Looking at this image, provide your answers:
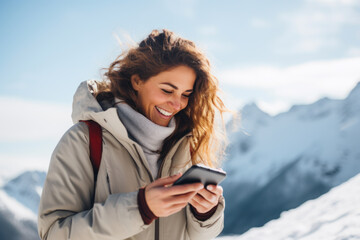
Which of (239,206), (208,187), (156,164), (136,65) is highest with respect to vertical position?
(239,206)

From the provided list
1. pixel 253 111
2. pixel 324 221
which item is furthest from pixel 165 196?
pixel 253 111

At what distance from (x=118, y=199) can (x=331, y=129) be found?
5202 cm

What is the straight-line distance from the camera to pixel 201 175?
6.10 feet

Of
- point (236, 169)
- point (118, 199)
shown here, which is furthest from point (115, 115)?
point (236, 169)

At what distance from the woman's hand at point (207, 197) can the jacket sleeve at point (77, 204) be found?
41 centimetres

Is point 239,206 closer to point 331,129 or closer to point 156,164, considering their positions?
point 331,129

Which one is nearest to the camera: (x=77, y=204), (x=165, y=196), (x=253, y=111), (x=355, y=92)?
(x=165, y=196)

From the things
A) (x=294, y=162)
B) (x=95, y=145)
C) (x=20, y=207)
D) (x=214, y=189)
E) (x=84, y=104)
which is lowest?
(x=214, y=189)

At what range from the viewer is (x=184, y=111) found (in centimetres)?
283

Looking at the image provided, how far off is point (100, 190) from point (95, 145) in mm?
262

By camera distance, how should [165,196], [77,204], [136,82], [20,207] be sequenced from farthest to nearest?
[20,207] < [136,82] < [77,204] < [165,196]

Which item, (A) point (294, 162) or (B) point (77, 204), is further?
(A) point (294, 162)

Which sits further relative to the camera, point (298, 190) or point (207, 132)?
point (298, 190)

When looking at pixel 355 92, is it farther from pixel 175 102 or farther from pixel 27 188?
pixel 175 102
